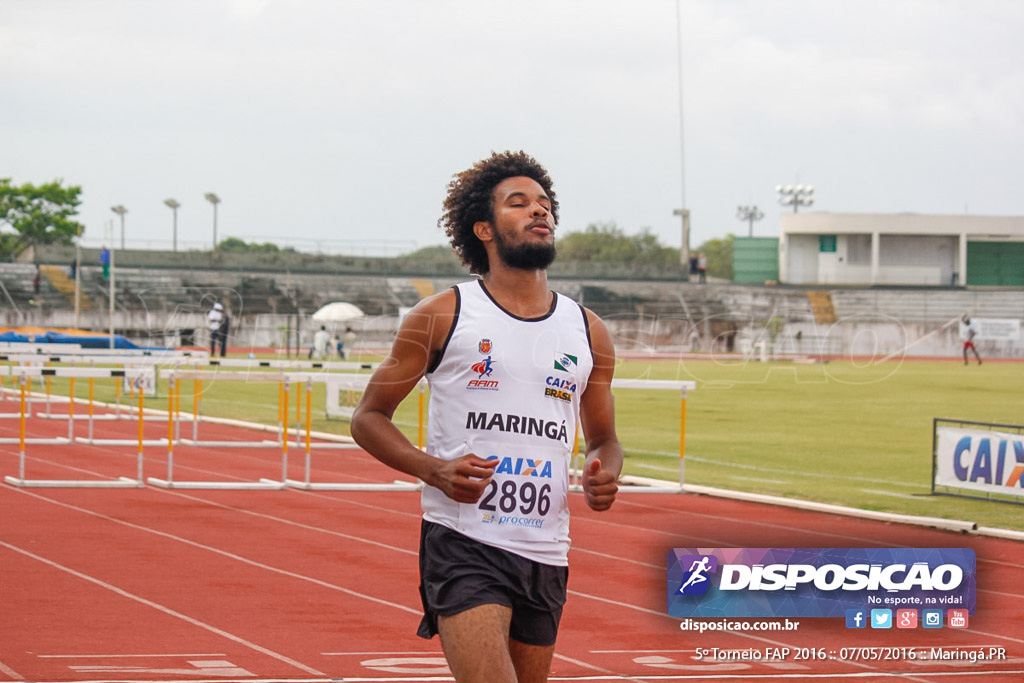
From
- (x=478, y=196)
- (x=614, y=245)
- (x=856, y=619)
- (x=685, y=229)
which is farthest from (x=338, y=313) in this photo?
(x=614, y=245)

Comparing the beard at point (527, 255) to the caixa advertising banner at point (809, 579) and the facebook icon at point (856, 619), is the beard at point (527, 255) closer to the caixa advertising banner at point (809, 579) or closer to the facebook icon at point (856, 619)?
the caixa advertising banner at point (809, 579)

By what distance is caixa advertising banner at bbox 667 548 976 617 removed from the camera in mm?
5406

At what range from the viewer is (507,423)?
3133 millimetres

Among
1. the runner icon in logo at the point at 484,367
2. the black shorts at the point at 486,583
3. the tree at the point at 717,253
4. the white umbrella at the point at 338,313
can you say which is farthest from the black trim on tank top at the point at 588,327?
the tree at the point at 717,253

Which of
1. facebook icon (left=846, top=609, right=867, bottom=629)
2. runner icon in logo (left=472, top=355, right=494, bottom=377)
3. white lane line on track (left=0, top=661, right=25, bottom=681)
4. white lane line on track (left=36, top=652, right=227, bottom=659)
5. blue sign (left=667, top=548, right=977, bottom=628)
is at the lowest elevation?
white lane line on track (left=36, top=652, right=227, bottom=659)

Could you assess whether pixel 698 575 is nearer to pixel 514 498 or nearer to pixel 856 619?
pixel 856 619

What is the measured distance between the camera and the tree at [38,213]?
218ft

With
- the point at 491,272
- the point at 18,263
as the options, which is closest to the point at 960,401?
the point at 491,272

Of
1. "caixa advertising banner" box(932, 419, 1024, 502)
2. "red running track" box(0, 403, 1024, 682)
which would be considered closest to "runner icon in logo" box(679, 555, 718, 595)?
"red running track" box(0, 403, 1024, 682)

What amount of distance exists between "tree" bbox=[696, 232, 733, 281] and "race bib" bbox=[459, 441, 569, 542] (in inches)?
3761

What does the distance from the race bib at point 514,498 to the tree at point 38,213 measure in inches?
2641

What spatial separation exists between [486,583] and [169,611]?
407cm

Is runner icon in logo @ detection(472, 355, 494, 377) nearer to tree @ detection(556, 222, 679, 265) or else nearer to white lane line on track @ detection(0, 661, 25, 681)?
white lane line on track @ detection(0, 661, 25, 681)

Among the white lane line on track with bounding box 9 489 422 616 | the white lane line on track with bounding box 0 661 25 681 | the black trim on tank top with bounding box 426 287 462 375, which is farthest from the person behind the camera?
the white lane line on track with bounding box 9 489 422 616
